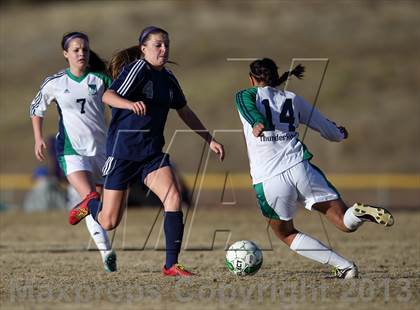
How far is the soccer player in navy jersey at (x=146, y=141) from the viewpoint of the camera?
30.0ft

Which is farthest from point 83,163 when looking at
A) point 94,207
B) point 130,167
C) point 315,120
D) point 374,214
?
point 374,214

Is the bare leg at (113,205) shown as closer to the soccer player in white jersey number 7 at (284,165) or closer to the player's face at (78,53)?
the soccer player in white jersey number 7 at (284,165)

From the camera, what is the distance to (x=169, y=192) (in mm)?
9148

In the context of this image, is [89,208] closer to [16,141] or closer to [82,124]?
[82,124]

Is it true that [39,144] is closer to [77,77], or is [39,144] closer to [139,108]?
[77,77]

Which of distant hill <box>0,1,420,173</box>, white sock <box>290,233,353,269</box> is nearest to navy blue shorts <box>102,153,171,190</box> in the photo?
white sock <box>290,233,353,269</box>

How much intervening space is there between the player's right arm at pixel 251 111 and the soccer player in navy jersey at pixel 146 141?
604 millimetres

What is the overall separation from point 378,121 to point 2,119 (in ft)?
51.7

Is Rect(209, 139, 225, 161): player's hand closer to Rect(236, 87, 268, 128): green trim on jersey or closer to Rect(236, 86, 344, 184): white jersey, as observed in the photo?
Rect(236, 86, 344, 184): white jersey

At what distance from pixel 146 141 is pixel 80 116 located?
59.3 inches

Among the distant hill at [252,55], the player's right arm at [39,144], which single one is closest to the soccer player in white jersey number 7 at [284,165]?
the player's right arm at [39,144]

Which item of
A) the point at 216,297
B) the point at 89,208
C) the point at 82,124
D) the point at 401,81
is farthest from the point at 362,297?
the point at 401,81

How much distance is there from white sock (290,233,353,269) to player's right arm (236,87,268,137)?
1215 mm

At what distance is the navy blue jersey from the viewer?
909 centimetres
